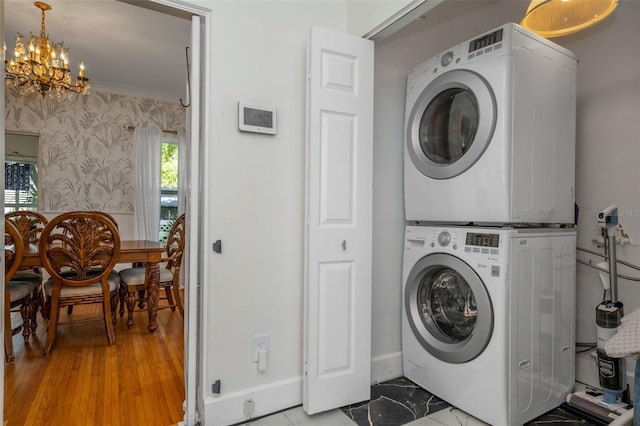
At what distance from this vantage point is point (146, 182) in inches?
191

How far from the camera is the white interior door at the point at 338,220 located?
5.77 feet

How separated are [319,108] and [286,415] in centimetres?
154

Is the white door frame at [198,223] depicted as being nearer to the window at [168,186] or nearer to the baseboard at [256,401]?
the baseboard at [256,401]

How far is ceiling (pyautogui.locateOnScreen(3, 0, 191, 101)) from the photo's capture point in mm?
2865

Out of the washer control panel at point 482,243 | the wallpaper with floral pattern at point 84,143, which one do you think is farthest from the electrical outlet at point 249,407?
the wallpaper with floral pattern at point 84,143

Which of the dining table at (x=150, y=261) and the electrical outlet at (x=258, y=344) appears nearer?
the electrical outlet at (x=258, y=344)

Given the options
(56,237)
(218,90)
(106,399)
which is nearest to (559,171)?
(218,90)

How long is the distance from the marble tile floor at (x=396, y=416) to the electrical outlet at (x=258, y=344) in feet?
1.01

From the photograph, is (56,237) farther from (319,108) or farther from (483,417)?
(483,417)

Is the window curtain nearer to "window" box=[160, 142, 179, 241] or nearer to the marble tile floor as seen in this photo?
"window" box=[160, 142, 179, 241]

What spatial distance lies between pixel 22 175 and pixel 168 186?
167cm

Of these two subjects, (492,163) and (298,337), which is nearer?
(492,163)

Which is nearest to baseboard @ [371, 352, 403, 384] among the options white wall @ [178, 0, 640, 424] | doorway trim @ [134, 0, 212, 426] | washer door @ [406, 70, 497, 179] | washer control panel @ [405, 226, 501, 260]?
white wall @ [178, 0, 640, 424]

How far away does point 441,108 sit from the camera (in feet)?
6.55
